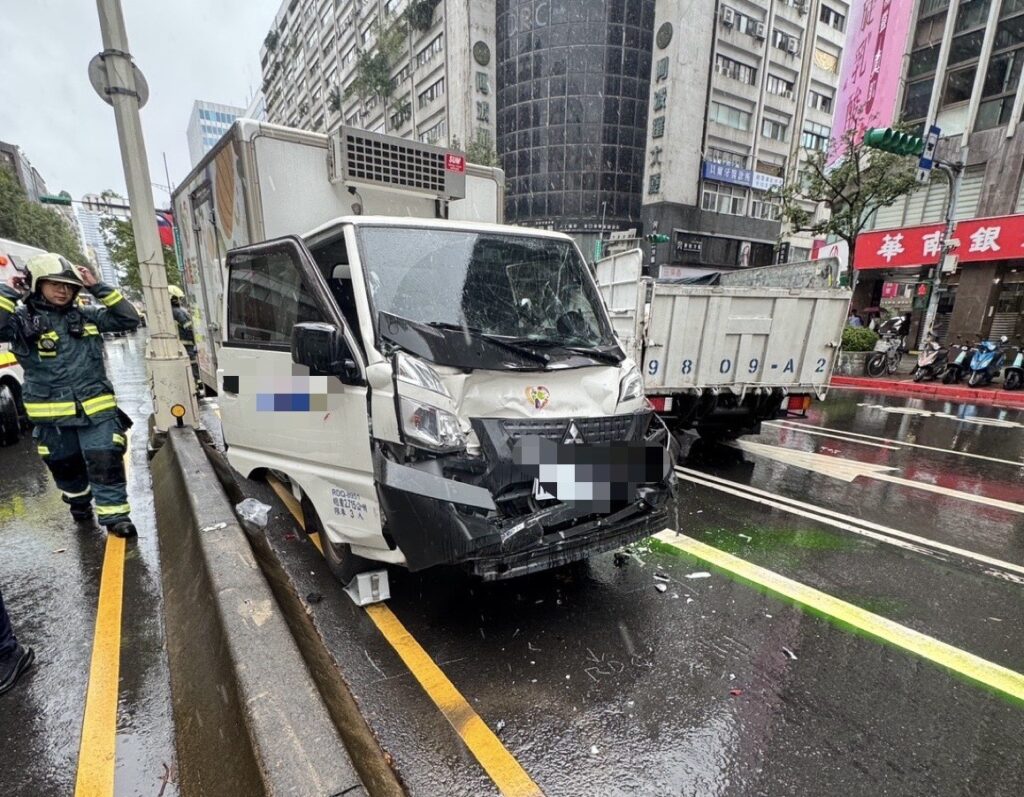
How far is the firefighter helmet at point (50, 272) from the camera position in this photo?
11.0 feet

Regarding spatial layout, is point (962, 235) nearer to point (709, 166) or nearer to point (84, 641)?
point (709, 166)

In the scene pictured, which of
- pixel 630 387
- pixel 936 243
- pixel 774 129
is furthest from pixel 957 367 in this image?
pixel 774 129

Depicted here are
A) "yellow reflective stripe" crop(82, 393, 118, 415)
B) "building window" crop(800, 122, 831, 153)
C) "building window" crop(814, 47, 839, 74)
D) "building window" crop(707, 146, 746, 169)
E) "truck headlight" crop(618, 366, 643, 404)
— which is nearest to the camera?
"truck headlight" crop(618, 366, 643, 404)

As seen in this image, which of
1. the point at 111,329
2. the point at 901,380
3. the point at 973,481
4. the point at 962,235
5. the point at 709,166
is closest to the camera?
the point at 111,329

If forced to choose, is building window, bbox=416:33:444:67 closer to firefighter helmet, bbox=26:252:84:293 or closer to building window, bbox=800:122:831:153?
building window, bbox=800:122:831:153

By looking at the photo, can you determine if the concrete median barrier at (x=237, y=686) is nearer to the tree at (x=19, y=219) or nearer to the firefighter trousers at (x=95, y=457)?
the firefighter trousers at (x=95, y=457)

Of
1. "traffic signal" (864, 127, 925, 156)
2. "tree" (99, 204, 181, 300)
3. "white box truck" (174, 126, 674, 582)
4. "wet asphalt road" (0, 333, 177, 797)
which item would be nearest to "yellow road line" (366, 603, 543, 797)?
"white box truck" (174, 126, 674, 582)

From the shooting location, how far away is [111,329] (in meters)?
3.79

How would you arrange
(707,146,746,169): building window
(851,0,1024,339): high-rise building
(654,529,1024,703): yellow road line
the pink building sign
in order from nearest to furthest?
1. (654,529,1024,703): yellow road line
2. (851,0,1024,339): high-rise building
3. the pink building sign
4. (707,146,746,169): building window

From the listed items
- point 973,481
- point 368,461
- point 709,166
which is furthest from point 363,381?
point 709,166

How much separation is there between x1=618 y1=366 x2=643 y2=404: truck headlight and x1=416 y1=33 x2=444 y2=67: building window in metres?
42.5

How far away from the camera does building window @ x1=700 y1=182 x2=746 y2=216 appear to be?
34.2 metres

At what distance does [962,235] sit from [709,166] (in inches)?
794

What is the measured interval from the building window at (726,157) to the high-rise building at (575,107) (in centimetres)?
478
